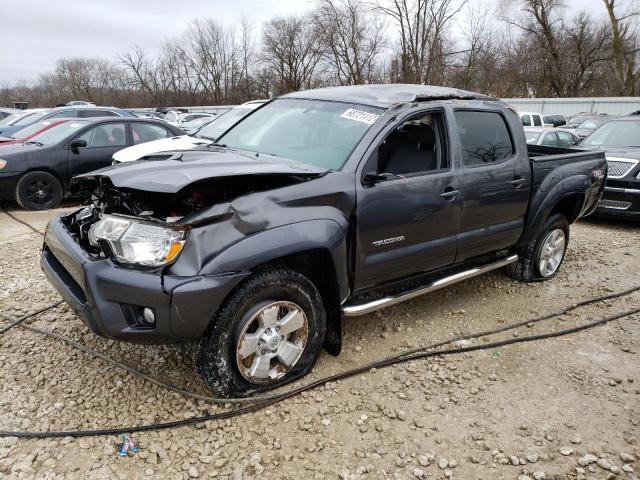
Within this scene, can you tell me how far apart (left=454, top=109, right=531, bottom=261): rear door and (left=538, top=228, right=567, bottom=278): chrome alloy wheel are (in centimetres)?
73

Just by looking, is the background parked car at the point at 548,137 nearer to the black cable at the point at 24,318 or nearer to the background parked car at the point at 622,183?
the background parked car at the point at 622,183

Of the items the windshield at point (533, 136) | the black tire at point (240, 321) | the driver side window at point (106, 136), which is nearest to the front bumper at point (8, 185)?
the driver side window at point (106, 136)

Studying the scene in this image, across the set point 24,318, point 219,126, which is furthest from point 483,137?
point 219,126

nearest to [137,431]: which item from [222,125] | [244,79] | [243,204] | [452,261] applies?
[243,204]

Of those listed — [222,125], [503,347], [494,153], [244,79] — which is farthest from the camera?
[244,79]

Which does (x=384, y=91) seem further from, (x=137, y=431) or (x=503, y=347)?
(x=137, y=431)

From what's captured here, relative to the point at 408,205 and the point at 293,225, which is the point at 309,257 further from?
the point at 408,205

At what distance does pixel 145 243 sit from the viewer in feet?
8.27

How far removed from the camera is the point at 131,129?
8320 millimetres

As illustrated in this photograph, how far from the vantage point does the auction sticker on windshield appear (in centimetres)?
336

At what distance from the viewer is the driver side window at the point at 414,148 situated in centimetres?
340

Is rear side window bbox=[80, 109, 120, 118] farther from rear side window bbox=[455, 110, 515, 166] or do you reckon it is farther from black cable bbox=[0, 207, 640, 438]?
rear side window bbox=[455, 110, 515, 166]

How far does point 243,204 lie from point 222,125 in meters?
5.51

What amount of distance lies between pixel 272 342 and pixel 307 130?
166cm
